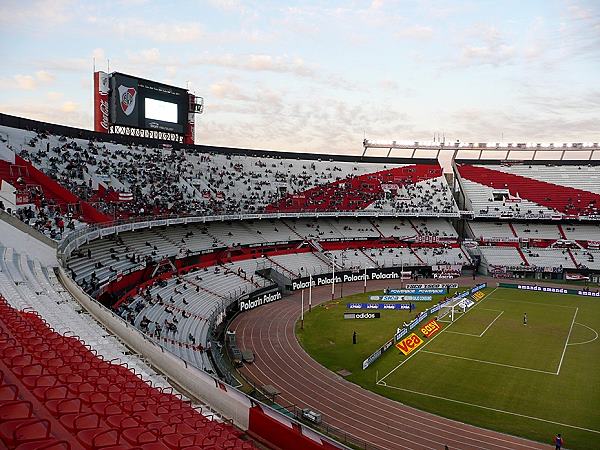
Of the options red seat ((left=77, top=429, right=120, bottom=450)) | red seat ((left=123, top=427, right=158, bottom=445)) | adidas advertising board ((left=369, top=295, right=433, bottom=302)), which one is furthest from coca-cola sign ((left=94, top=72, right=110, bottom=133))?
red seat ((left=77, top=429, right=120, bottom=450))

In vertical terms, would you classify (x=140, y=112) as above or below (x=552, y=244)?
above

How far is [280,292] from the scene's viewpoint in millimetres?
52188

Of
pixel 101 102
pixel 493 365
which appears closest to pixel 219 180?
pixel 101 102

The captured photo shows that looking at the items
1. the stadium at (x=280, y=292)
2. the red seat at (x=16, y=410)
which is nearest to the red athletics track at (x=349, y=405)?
the stadium at (x=280, y=292)

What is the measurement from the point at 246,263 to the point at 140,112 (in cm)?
2147

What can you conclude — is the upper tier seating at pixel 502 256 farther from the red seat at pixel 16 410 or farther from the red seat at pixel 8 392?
the red seat at pixel 16 410

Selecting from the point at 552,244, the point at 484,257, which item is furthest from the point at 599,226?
the point at 484,257

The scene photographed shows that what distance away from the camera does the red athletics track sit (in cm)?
2220

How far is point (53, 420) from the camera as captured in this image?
7.07 metres

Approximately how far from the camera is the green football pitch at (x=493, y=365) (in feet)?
80.6

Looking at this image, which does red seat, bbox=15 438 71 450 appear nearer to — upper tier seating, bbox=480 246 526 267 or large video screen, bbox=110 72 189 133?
large video screen, bbox=110 72 189 133

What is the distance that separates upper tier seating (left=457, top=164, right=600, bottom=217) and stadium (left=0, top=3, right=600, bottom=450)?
0.34 meters

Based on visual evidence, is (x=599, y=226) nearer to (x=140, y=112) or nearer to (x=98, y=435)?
(x=140, y=112)

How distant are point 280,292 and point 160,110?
26678 millimetres
